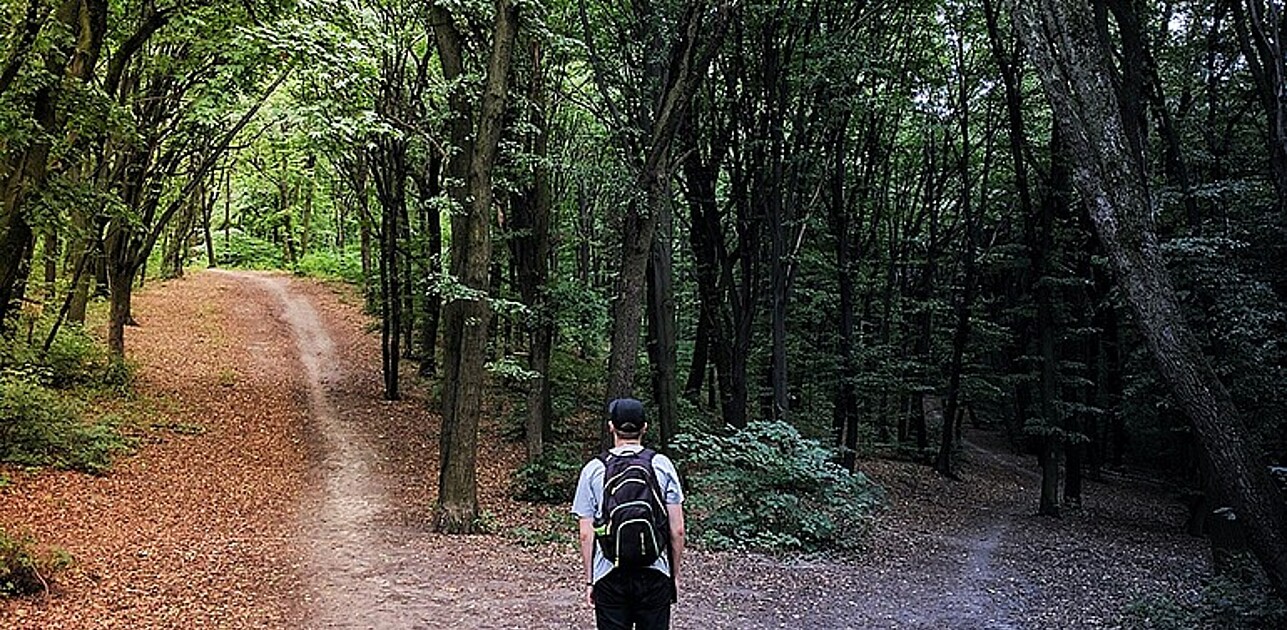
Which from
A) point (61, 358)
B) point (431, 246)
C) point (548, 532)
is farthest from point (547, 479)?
point (61, 358)

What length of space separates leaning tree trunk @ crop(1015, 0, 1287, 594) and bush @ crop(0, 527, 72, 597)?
9.46 m

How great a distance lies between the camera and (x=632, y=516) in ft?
13.4

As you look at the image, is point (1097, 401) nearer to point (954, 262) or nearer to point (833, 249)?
point (954, 262)

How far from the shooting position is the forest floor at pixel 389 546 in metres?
7.86

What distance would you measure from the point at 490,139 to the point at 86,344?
11.7 m

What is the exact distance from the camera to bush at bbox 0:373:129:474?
1185cm

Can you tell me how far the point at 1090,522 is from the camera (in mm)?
18625

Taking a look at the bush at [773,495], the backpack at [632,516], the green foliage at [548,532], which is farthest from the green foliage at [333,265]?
the backpack at [632,516]

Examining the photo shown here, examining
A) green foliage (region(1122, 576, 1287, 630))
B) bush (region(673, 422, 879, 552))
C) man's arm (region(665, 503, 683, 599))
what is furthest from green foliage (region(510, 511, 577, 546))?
man's arm (region(665, 503, 683, 599))

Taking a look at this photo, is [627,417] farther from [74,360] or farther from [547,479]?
[74,360]

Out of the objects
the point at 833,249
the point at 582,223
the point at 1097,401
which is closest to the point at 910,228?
the point at 833,249

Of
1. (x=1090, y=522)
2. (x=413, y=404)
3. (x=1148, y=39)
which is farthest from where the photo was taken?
(x=413, y=404)

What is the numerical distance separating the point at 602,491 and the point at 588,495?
0.10 m

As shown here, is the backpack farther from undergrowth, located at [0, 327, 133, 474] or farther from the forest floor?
undergrowth, located at [0, 327, 133, 474]
